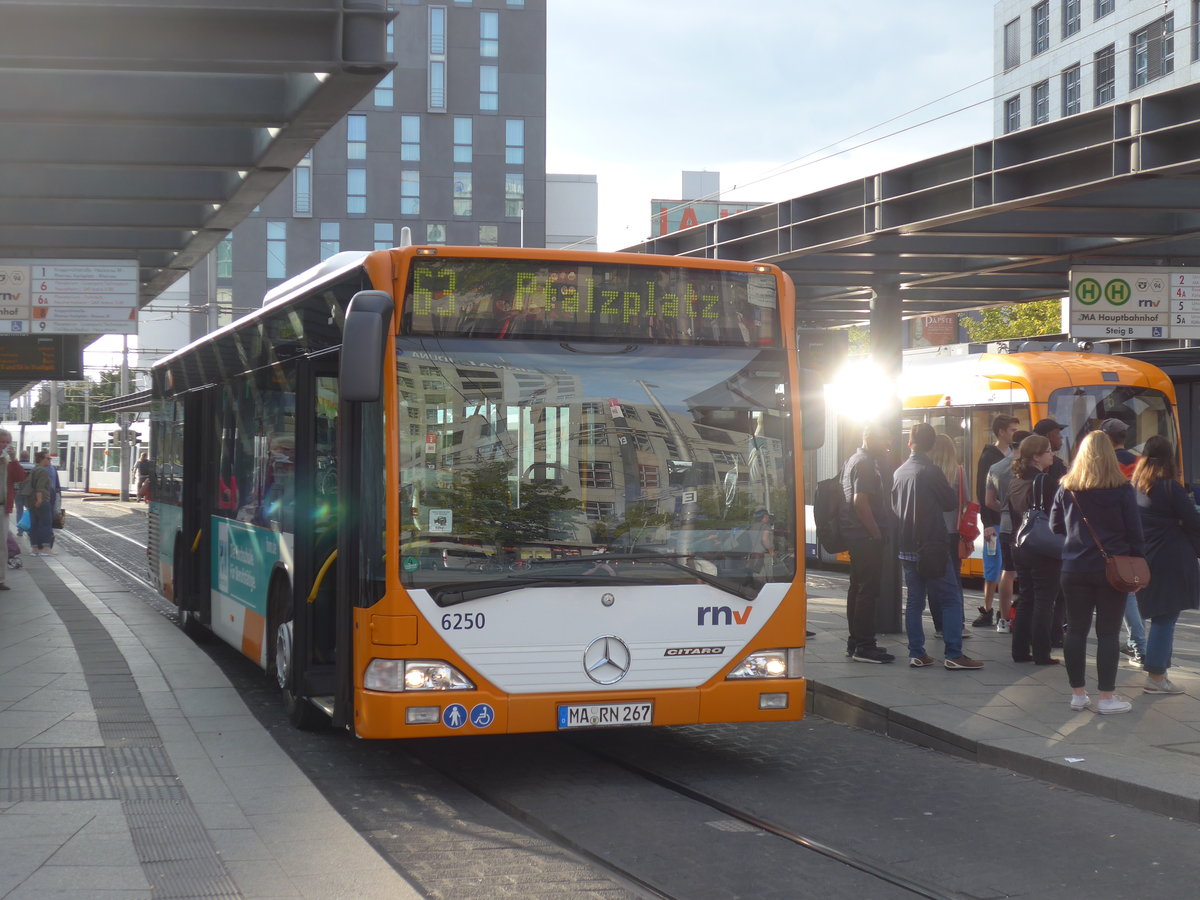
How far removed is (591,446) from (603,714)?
1.29m

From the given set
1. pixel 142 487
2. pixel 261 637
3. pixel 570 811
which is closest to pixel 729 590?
pixel 570 811

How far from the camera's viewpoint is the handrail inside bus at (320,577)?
7.68 metres

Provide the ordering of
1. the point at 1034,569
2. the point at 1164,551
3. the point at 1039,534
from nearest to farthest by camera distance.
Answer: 1. the point at 1164,551
2. the point at 1039,534
3. the point at 1034,569

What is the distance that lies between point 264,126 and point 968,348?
10250 millimetres

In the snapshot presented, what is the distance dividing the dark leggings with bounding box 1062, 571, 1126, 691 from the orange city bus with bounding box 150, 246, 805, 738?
220cm

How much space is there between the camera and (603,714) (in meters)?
6.98

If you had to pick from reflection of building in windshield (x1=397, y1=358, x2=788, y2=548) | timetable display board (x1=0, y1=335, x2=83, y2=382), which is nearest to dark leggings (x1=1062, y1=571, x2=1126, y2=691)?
reflection of building in windshield (x1=397, y1=358, x2=788, y2=548)

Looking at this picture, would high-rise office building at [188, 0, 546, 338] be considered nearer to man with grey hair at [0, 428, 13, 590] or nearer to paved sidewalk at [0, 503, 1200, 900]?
man with grey hair at [0, 428, 13, 590]

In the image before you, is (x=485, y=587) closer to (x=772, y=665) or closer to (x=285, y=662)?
(x=772, y=665)

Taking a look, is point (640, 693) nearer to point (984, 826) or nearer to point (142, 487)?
point (984, 826)

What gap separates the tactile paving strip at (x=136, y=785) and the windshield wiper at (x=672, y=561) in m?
2.03

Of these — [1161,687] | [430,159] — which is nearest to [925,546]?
[1161,687]

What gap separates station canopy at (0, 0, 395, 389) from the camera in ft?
30.4

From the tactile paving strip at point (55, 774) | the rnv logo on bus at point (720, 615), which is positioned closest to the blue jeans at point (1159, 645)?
the rnv logo on bus at point (720, 615)
